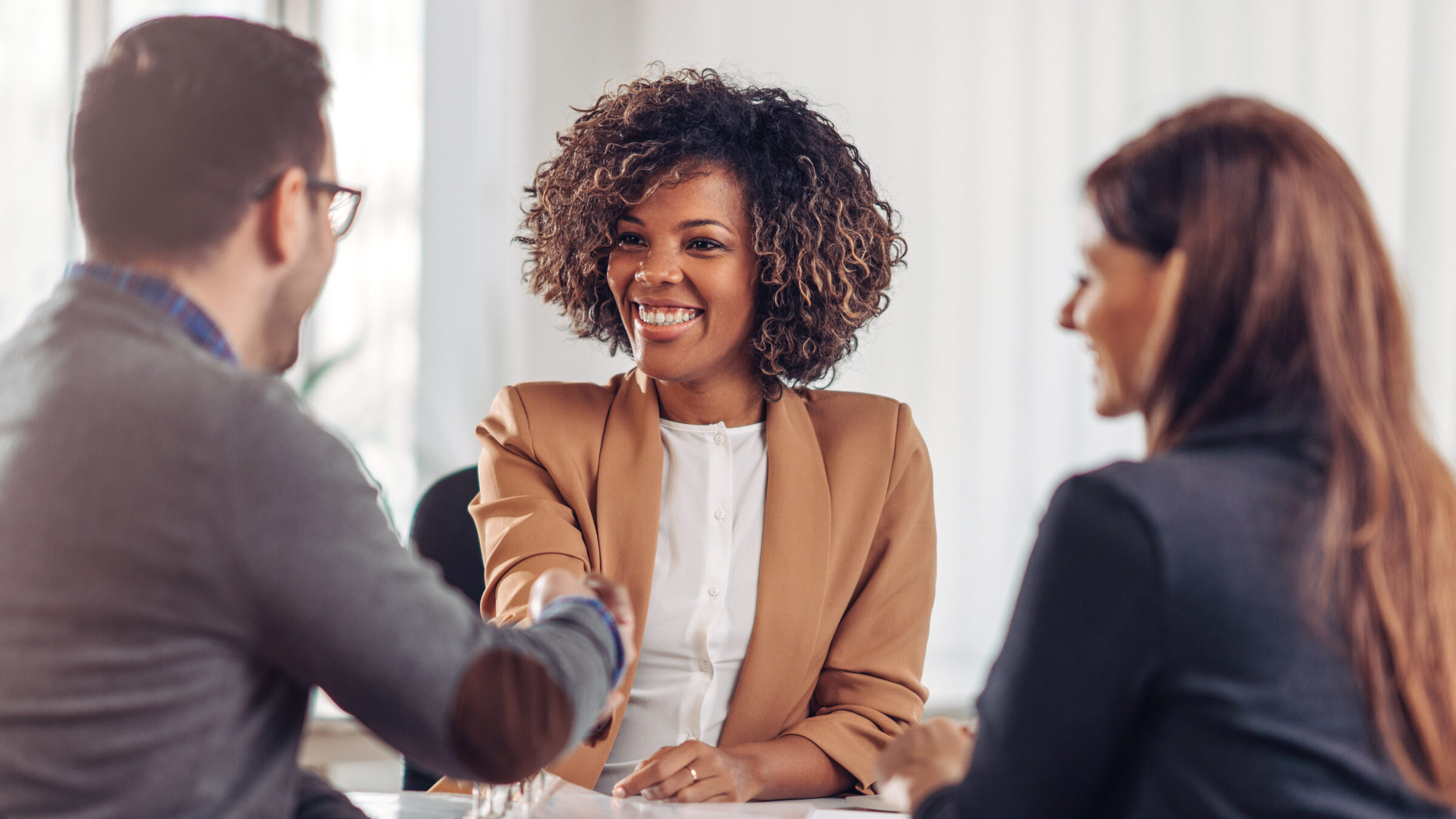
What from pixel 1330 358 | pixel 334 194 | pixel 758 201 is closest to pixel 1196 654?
pixel 1330 358

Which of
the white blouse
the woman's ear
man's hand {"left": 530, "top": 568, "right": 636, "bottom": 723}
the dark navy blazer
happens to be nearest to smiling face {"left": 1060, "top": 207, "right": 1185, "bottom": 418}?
the woman's ear

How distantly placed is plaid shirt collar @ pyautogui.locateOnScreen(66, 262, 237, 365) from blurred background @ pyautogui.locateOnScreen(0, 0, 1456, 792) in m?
2.17

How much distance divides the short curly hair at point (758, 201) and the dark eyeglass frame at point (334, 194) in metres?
0.75

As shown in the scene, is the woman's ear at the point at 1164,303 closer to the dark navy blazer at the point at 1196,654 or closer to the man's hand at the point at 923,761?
the dark navy blazer at the point at 1196,654

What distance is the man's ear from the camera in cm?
98

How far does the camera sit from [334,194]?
3.42 feet

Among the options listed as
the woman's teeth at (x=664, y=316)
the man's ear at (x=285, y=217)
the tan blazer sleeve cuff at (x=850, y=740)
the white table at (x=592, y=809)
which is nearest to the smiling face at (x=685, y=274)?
the woman's teeth at (x=664, y=316)

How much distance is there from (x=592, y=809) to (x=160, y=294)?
0.73 m

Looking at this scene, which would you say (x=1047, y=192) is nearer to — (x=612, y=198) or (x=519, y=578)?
(x=612, y=198)

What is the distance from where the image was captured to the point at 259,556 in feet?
2.73

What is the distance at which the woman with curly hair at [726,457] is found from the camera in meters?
1.66

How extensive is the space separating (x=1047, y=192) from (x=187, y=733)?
9.01 feet

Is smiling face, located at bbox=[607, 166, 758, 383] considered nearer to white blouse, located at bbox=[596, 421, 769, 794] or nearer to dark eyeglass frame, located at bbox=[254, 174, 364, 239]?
white blouse, located at bbox=[596, 421, 769, 794]

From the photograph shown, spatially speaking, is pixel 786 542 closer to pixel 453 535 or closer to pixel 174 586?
pixel 453 535
